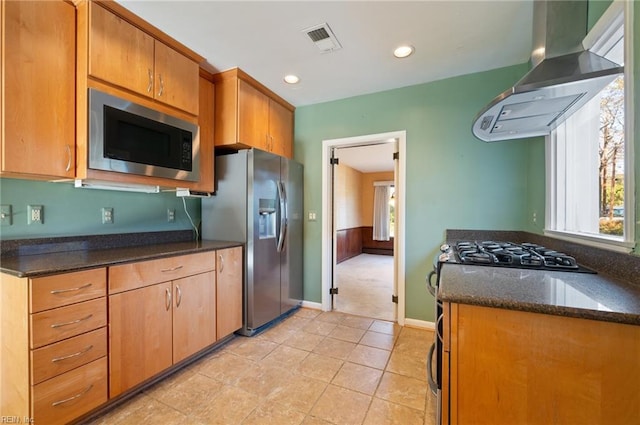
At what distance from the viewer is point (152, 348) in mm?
1678

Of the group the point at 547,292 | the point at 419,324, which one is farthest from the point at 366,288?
the point at 547,292

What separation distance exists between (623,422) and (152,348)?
218cm

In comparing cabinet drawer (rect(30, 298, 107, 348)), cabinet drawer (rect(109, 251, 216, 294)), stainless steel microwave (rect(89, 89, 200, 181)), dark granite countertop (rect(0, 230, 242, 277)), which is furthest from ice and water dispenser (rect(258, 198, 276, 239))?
cabinet drawer (rect(30, 298, 107, 348))

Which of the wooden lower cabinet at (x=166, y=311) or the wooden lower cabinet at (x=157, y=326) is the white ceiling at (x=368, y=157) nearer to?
the wooden lower cabinet at (x=166, y=311)

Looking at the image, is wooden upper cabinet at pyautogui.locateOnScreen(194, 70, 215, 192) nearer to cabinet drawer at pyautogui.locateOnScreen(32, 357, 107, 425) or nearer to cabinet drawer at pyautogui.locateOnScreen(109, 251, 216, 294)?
cabinet drawer at pyautogui.locateOnScreen(109, 251, 216, 294)

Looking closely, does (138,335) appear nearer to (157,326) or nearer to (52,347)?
(157,326)

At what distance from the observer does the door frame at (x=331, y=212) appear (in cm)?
273

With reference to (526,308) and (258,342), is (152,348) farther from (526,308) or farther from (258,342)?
(526,308)

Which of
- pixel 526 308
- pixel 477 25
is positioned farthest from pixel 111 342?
pixel 477 25

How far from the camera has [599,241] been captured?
1284mm

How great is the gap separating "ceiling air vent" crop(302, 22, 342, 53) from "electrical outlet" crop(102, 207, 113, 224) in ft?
6.57

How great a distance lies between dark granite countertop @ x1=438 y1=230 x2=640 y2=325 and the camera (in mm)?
784

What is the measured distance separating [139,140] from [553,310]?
2.37 m

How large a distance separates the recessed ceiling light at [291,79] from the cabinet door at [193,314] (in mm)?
1965
